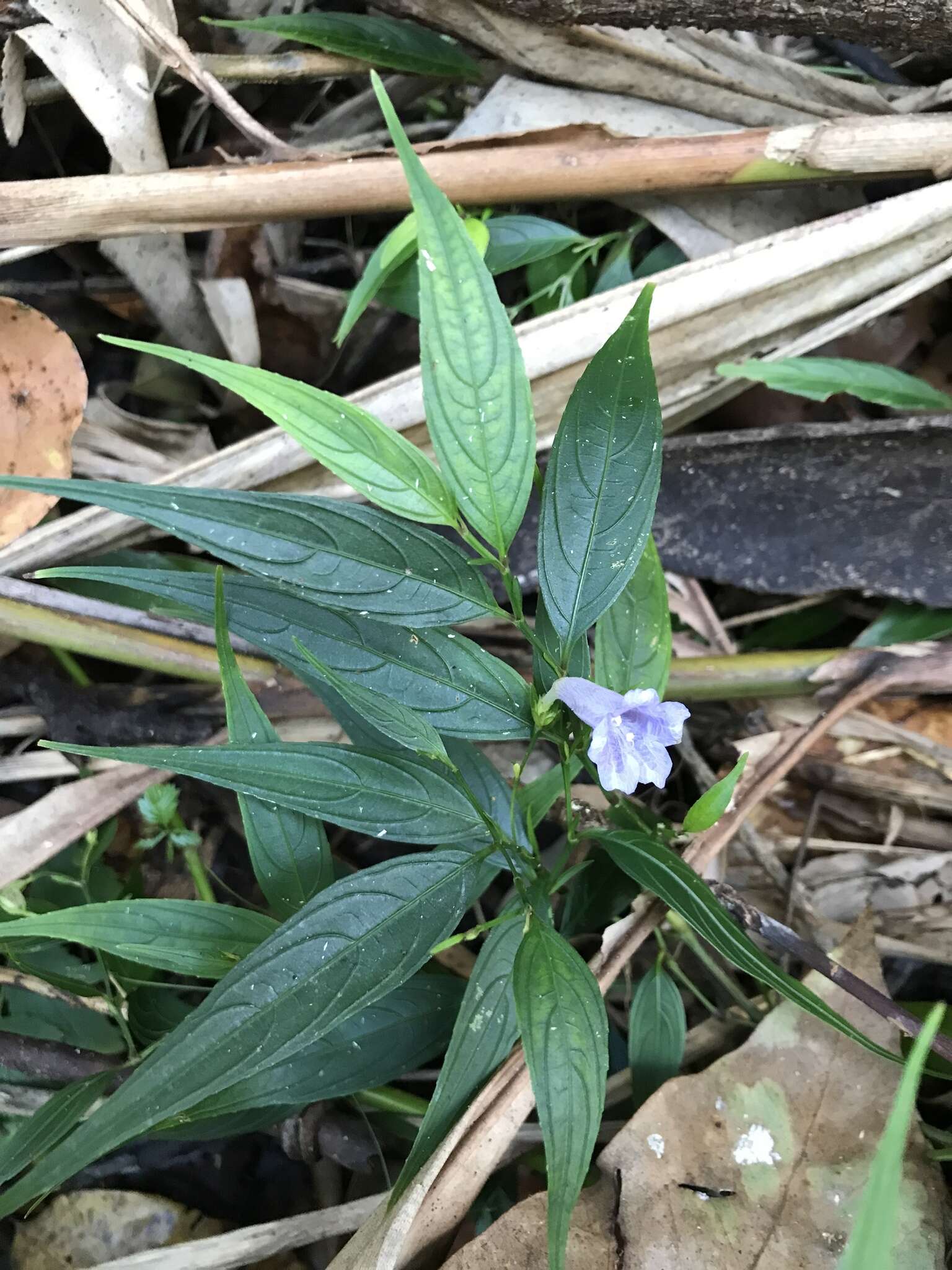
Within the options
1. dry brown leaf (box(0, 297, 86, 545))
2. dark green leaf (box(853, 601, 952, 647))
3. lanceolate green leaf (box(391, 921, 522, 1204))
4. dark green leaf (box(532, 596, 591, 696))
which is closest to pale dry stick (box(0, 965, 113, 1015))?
lanceolate green leaf (box(391, 921, 522, 1204))

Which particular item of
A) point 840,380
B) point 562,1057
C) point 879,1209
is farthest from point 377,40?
point 879,1209

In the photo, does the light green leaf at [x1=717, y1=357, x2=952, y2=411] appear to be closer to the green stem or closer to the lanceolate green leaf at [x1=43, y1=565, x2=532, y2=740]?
the lanceolate green leaf at [x1=43, y1=565, x2=532, y2=740]

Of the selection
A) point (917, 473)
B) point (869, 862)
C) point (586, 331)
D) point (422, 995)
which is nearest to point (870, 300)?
point (917, 473)

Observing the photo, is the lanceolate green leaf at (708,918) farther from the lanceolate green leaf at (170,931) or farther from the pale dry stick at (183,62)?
the pale dry stick at (183,62)

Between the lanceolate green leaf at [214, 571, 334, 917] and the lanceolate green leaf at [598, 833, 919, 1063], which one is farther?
the lanceolate green leaf at [214, 571, 334, 917]

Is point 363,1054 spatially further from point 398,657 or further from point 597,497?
point 597,497
